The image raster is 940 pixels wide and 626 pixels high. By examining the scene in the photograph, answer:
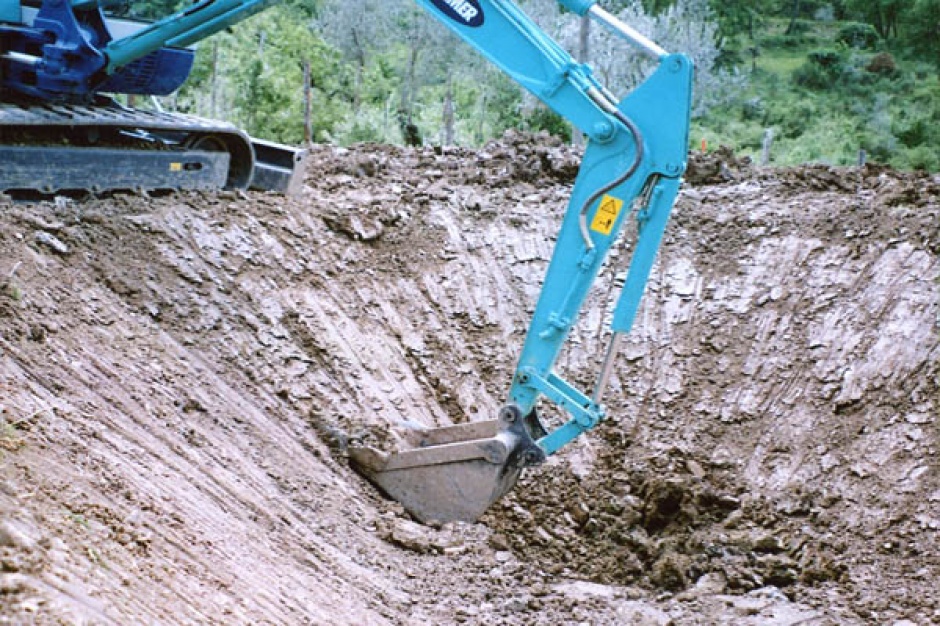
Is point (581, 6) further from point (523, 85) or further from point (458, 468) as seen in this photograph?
point (458, 468)

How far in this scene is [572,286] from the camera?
5590mm

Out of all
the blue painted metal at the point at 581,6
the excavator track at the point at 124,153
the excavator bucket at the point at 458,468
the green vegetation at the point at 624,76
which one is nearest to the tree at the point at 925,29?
the green vegetation at the point at 624,76

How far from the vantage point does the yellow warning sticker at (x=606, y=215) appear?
5484 mm

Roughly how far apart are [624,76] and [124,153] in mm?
14603

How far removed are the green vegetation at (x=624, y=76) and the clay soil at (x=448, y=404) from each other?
1124 centimetres

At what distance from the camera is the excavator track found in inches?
281

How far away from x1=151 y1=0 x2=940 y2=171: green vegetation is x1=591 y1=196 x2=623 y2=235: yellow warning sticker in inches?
537

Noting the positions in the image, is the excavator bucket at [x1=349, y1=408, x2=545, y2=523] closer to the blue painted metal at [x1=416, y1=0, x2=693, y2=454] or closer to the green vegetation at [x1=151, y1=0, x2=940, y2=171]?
the blue painted metal at [x1=416, y1=0, x2=693, y2=454]

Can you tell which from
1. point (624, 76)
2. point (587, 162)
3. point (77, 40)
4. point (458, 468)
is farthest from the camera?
point (624, 76)

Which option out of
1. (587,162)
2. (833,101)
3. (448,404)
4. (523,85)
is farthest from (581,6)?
(833,101)

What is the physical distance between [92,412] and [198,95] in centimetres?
1714

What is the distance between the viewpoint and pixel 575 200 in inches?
220

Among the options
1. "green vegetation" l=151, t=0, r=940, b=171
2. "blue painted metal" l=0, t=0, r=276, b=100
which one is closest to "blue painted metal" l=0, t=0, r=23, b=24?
"blue painted metal" l=0, t=0, r=276, b=100

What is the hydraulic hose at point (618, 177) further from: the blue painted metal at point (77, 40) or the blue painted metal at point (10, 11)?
the blue painted metal at point (10, 11)
